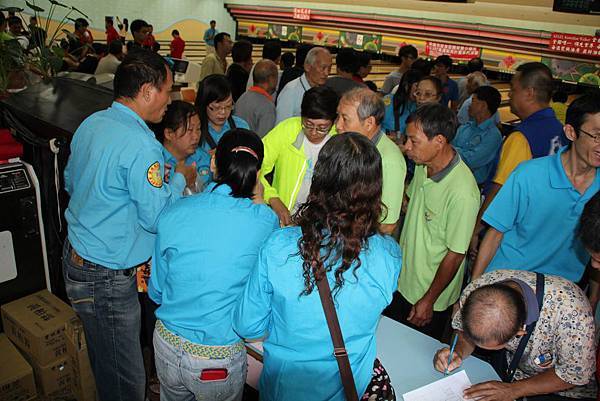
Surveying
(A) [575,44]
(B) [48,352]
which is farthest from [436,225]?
(A) [575,44]

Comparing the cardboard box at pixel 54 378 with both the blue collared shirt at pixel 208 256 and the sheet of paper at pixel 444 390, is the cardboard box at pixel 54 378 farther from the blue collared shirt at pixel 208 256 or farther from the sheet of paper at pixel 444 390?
the sheet of paper at pixel 444 390

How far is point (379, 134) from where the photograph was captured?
2.10 meters

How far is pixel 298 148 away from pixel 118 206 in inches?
36.0

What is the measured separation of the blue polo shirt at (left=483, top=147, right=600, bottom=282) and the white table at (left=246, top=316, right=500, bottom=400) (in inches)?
22.6

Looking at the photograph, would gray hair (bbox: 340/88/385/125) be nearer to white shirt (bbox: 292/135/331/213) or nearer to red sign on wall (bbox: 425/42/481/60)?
white shirt (bbox: 292/135/331/213)

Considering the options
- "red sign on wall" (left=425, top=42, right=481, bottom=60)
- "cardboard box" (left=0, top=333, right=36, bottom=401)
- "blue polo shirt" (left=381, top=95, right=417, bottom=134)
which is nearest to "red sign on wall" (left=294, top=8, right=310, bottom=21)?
"red sign on wall" (left=425, top=42, right=481, bottom=60)

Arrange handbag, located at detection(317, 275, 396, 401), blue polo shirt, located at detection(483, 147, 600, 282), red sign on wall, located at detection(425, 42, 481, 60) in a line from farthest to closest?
red sign on wall, located at detection(425, 42, 481, 60)
blue polo shirt, located at detection(483, 147, 600, 282)
handbag, located at detection(317, 275, 396, 401)

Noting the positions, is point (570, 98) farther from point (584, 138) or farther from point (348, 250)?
point (348, 250)

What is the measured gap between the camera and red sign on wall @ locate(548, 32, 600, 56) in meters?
8.30

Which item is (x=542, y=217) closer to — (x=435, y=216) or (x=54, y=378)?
(x=435, y=216)

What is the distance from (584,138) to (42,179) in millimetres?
2480

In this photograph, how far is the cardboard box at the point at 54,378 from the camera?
7.15 feet

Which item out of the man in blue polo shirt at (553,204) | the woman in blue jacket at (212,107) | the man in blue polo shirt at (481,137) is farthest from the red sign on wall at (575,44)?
the woman in blue jacket at (212,107)

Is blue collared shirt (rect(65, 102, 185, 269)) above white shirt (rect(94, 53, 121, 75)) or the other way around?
the other way around
